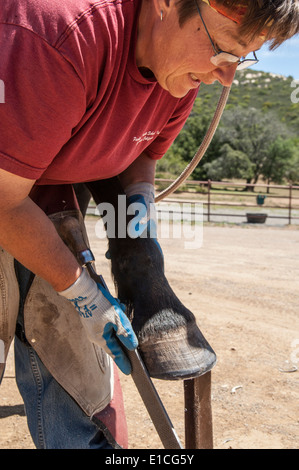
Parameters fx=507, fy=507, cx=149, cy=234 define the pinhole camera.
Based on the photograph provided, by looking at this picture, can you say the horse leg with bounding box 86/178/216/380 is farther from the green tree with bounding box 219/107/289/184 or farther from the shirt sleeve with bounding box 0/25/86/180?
the green tree with bounding box 219/107/289/184

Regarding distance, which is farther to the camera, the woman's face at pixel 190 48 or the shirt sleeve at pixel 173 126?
the shirt sleeve at pixel 173 126

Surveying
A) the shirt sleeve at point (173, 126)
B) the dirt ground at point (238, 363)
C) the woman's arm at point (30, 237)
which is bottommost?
the dirt ground at point (238, 363)

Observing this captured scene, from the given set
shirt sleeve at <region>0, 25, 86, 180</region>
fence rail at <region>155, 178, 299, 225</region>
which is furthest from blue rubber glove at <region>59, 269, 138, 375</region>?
fence rail at <region>155, 178, 299, 225</region>

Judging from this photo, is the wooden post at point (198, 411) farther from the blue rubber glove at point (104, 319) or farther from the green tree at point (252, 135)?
the green tree at point (252, 135)

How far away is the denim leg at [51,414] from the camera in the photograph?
1.72 m

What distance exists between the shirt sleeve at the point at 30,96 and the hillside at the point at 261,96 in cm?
4876

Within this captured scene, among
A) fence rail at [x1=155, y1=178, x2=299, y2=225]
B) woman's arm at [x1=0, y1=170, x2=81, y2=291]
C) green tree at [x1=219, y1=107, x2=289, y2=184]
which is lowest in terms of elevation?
fence rail at [x1=155, y1=178, x2=299, y2=225]

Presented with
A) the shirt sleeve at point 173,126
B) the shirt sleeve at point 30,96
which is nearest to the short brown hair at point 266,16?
the shirt sleeve at point 30,96

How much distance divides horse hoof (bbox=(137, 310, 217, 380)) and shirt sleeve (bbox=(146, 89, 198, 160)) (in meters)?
0.74

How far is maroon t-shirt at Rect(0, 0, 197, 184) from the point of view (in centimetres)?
122

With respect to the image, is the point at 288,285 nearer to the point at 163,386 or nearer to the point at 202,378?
the point at 163,386

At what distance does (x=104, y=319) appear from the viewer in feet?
5.20

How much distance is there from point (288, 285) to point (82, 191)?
331 cm

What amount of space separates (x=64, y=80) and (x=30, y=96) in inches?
3.7
